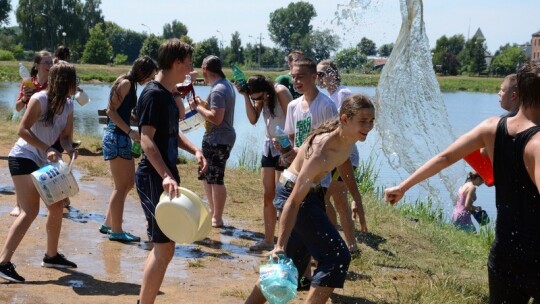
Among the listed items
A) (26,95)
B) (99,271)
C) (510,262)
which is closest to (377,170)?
(26,95)

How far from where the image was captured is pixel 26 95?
30.0 ft

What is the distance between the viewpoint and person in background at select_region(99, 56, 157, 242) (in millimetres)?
7543

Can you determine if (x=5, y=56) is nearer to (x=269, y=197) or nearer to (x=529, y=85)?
(x=269, y=197)

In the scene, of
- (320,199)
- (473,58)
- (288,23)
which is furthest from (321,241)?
(473,58)

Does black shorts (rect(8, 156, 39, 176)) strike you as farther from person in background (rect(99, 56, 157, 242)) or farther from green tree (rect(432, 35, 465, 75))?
green tree (rect(432, 35, 465, 75))

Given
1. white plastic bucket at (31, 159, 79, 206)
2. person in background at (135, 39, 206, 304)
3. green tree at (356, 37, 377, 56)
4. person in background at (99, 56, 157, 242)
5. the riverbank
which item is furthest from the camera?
green tree at (356, 37, 377, 56)

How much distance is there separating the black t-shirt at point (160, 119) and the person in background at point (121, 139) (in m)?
2.45

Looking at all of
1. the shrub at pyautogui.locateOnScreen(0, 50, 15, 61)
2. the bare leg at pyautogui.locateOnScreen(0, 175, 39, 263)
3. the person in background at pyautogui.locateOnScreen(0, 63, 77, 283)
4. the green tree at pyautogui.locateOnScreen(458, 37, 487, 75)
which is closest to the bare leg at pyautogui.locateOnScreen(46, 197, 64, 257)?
the person in background at pyautogui.locateOnScreen(0, 63, 77, 283)

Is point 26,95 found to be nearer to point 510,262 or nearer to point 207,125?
point 207,125

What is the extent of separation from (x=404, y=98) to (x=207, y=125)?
9.63ft

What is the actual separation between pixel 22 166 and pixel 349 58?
6493 millimetres

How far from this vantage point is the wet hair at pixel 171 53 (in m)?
5.18

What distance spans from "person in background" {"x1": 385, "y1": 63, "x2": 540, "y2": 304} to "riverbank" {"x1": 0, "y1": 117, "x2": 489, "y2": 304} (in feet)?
7.05

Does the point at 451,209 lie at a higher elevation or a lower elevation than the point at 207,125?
lower
